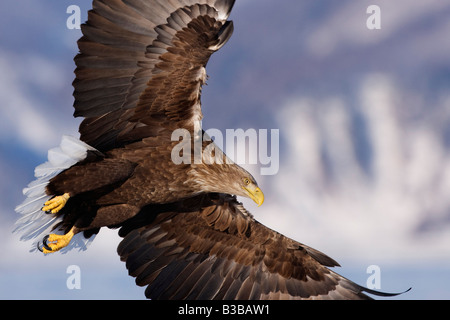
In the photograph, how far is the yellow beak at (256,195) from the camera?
5.43 meters

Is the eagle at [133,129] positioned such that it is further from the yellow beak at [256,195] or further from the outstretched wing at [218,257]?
the outstretched wing at [218,257]

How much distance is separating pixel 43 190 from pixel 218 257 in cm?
207

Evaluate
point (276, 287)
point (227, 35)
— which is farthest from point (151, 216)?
point (227, 35)

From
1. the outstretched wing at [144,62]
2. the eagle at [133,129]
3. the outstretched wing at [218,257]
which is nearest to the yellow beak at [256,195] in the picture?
the eagle at [133,129]

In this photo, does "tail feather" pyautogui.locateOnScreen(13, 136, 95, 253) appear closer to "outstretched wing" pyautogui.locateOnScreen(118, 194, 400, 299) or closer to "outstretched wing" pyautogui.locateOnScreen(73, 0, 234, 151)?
"outstretched wing" pyautogui.locateOnScreen(73, 0, 234, 151)

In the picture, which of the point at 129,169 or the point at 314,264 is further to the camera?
the point at 314,264

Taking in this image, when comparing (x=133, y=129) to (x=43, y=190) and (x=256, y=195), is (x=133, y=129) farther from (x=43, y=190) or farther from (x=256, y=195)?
(x=256, y=195)

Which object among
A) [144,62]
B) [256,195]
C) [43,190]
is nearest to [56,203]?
[43,190]

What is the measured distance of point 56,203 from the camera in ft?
16.5

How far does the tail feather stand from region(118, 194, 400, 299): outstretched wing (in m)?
0.90

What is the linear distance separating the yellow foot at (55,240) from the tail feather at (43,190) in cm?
7
